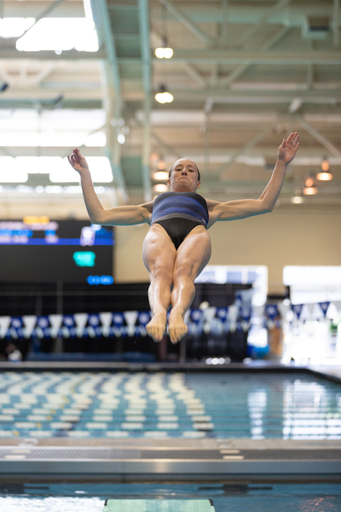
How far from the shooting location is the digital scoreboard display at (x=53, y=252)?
13.1m

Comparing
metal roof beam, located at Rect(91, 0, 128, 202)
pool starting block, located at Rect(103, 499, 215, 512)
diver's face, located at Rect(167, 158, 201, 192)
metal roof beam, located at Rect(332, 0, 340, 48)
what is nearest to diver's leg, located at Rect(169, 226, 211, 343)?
diver's face, located at Rect(167, 158, 201, 192)

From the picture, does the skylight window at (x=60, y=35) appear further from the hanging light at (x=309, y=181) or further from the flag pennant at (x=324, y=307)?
the flag pennant at (x=324, y=307)

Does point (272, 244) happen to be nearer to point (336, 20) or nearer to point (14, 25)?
point (336, 20)

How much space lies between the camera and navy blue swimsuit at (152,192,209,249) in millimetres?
3227

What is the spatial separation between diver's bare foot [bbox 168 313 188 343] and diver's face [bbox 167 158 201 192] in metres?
1.10

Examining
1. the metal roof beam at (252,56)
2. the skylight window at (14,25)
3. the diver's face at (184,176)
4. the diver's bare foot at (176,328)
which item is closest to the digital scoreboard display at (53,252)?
the skylight window at (14,25)

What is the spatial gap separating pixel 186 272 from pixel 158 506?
1.61 meters

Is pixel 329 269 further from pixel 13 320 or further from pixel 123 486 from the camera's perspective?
pixel 123 486

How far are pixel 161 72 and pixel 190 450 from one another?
27.2 ft

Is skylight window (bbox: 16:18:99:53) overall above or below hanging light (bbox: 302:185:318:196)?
above

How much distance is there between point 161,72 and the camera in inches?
423

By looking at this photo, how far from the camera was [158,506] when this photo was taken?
11.1 ft

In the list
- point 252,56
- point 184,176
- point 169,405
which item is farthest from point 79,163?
point 169,405

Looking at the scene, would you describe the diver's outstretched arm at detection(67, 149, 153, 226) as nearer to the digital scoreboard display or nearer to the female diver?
the female diver
